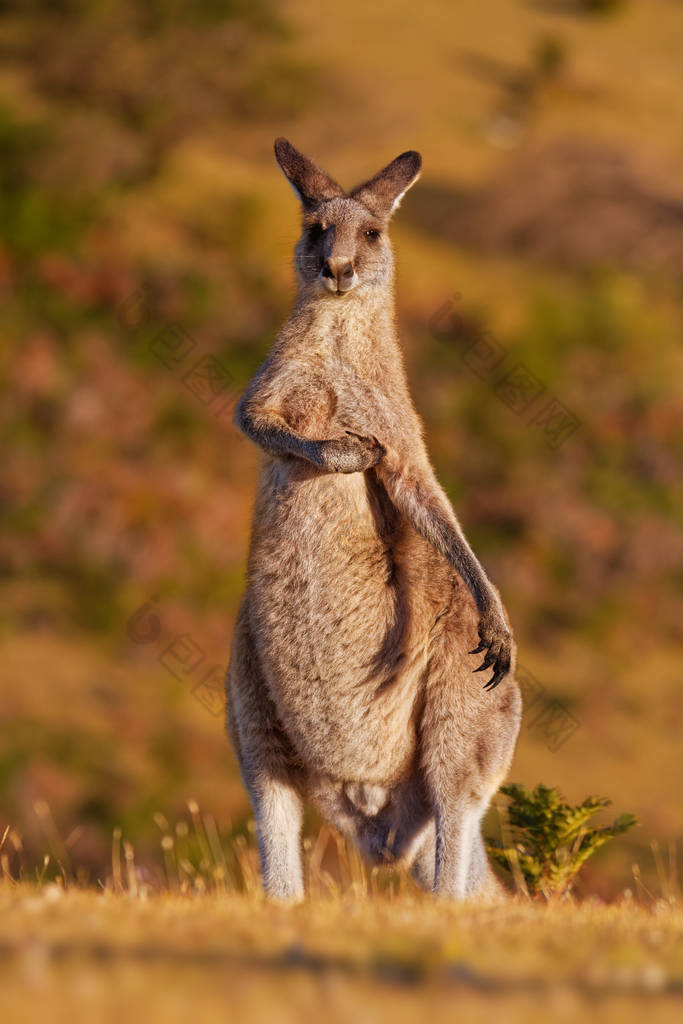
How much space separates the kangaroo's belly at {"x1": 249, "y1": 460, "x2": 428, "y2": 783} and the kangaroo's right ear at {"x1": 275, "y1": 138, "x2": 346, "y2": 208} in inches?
55.8

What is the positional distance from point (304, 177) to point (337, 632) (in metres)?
2.27

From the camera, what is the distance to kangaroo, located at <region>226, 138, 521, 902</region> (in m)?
5.48

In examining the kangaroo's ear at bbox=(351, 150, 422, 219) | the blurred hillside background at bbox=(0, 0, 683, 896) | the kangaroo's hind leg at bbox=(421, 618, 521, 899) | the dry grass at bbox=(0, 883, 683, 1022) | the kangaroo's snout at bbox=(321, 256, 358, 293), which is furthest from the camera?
the blurred hillside background at bbox=(0, 0, 683, 896)

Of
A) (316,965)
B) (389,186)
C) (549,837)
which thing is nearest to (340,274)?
(389,186)

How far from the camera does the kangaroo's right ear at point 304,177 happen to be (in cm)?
621

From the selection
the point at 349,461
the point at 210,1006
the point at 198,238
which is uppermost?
the point at 198,238

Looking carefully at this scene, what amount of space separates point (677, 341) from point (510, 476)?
21.2 ft

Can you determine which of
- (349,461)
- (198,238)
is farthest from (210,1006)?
(198,238)

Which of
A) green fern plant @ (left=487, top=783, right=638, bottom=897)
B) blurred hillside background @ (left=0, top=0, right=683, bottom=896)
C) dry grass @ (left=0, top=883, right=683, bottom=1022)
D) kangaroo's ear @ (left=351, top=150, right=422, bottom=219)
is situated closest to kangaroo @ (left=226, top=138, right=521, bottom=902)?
kangaroo's ear @ (left=351, top=150, right=422, bottom=219)

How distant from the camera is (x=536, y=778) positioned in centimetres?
1641

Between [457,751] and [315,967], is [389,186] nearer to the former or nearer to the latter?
[457,751]

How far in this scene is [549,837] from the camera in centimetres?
626

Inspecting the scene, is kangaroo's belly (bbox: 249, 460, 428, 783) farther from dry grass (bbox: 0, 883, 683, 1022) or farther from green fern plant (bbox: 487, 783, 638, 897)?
dry grass (bbox: 0, 883, 683, 1022)

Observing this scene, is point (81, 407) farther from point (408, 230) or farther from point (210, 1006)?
point (210, 1006)
